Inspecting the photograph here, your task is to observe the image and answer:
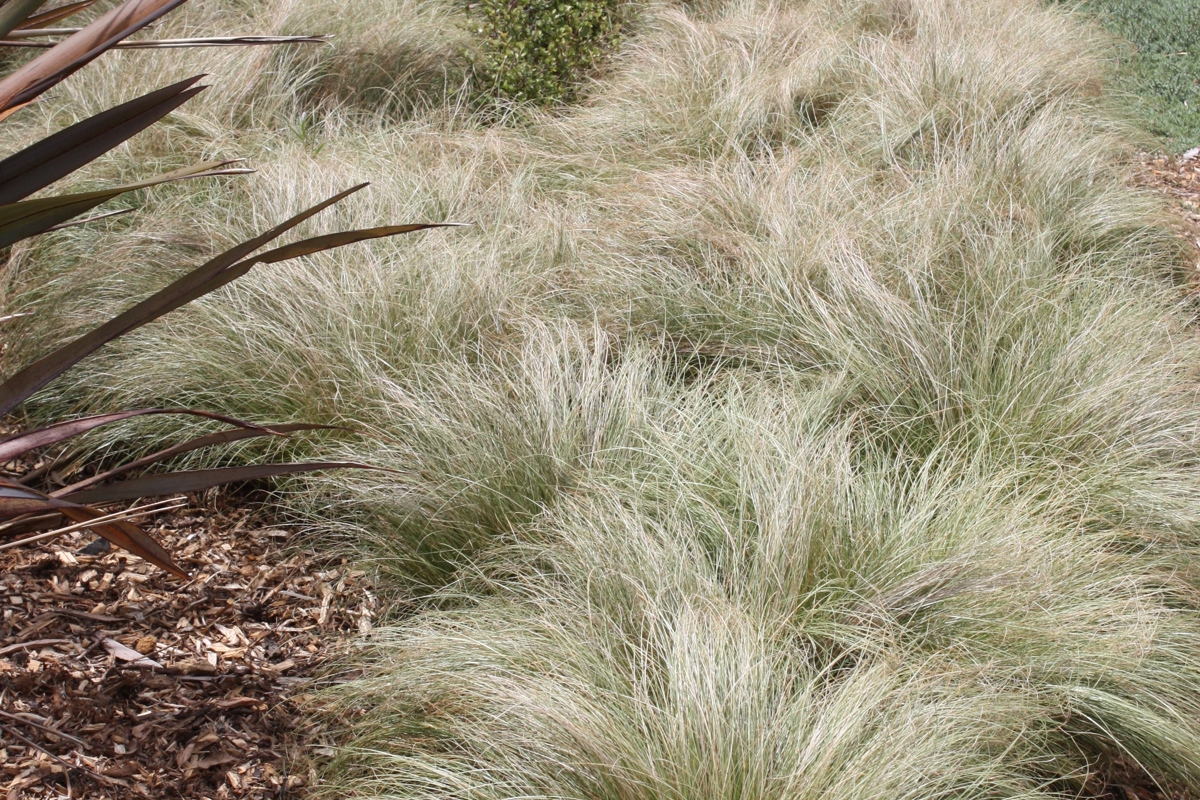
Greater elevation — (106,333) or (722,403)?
(106,333)

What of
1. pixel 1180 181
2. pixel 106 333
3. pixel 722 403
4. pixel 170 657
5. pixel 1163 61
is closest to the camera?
pixel 106 333

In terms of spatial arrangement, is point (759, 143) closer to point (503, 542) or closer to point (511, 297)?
point (511, 297)

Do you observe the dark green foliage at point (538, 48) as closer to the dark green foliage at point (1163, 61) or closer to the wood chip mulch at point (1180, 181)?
the wood chip mulch at point (1180, 181)

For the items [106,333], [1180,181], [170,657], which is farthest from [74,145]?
[1180,181]

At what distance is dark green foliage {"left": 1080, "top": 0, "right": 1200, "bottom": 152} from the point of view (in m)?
5.95

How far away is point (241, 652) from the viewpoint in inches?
107

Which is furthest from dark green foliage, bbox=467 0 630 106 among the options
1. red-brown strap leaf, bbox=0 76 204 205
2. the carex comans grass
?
red-brown strap leaf, bbox=0 76 204 205

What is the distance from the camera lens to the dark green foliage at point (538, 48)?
5.65 metres

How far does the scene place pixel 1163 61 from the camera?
21.9 feet

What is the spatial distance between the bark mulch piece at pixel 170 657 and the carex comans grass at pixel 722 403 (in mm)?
165

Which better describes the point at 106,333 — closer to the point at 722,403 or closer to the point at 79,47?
the point at 79,47

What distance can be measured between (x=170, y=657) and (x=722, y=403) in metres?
1.63

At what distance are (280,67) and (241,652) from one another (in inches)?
141

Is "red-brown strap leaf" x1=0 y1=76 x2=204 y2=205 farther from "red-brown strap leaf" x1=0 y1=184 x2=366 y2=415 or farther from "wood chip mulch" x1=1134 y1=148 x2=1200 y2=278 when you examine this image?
"wood chip mulch" x1=1134 y1=148 x2=1200 y2=278
